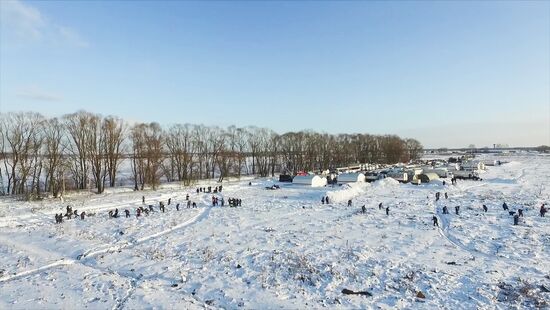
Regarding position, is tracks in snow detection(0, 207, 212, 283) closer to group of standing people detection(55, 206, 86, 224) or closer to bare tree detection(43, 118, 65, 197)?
group of standing people detection(55, 206, 86, 224)

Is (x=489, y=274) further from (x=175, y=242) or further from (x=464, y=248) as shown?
(x=175, y=242)

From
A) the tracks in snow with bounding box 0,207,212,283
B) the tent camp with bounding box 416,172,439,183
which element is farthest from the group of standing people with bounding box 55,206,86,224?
the tent camp with bounding box 416,172,439,183

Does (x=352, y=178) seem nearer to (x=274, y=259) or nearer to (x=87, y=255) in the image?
(x=274, y=259)

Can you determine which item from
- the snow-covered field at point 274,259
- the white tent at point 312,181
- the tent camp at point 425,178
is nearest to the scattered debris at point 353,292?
the snow-covered field at point 274,259

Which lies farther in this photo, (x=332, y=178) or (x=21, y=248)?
(x=332, y=178)

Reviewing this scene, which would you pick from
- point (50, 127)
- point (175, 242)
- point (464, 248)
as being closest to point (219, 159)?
point (50, 127)

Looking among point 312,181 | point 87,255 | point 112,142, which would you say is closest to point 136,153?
point 112,142

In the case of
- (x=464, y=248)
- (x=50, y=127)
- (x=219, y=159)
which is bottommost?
(x=464, y=248)

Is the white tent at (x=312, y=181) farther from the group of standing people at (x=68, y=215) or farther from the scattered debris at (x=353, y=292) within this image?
the scattered debris at (x=353, y=292)
